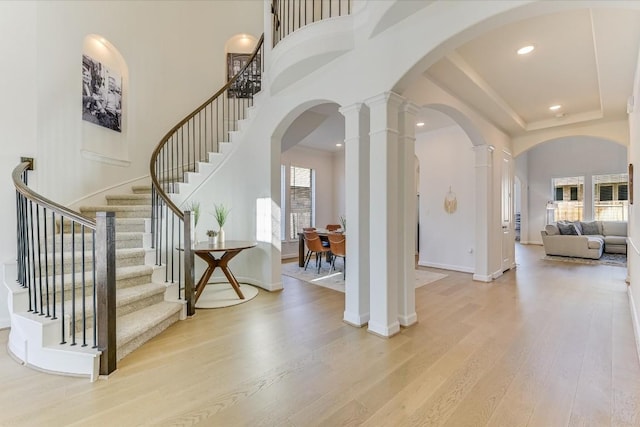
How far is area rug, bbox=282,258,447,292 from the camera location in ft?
15.6

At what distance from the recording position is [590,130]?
515cm

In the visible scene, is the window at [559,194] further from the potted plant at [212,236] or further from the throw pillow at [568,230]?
the potted plant at [212,236]

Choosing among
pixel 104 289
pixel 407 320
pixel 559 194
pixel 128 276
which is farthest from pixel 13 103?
pixel 559 194

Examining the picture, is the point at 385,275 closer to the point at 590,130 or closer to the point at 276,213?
the point at 276,213

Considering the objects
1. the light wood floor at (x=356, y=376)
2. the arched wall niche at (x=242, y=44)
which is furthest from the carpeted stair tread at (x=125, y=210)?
the arched wall niche at (x=242, y=44)

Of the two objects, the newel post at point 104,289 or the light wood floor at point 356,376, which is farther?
the newel post at point 104,289

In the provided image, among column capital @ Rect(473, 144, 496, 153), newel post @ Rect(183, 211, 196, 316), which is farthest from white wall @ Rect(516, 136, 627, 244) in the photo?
newel post @ Rect(183, 211, 196, 316)

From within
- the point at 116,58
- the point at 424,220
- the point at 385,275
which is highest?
the point at 116,58

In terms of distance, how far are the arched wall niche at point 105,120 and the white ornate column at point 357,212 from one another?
3967 mm

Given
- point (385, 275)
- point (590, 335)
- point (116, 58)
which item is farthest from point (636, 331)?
point (116, 58)

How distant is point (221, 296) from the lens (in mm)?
3994

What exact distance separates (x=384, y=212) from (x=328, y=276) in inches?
110

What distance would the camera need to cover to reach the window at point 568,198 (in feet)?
32.8

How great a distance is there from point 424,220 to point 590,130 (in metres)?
3.23
